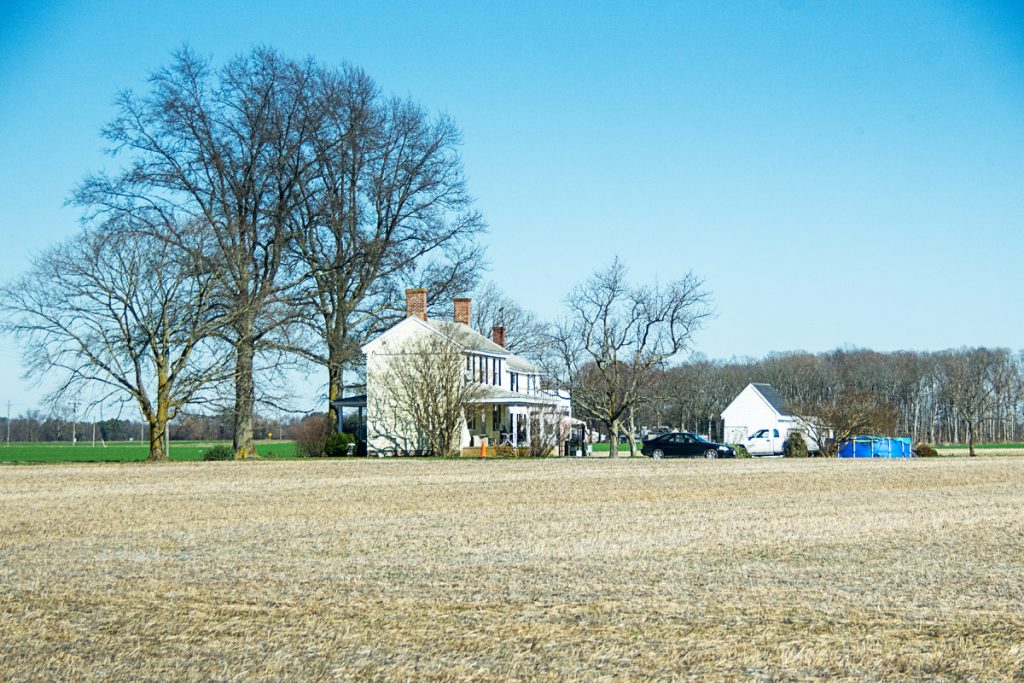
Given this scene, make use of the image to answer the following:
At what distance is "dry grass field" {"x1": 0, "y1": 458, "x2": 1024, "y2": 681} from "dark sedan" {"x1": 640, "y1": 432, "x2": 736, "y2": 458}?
29.1m

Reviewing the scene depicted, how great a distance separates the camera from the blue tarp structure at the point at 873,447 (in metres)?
55.8

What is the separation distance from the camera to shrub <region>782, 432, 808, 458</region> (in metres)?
56.4

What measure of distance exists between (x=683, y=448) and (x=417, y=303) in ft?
44.0

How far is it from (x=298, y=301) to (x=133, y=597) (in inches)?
1407

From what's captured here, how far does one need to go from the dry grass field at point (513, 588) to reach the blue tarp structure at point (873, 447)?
33.4 meters

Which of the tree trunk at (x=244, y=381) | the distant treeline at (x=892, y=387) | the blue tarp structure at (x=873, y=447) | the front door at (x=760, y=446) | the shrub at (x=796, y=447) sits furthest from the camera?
the distant treeline at (x=892, y=387)

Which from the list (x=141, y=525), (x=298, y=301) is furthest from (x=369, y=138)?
(x=141, y=525)

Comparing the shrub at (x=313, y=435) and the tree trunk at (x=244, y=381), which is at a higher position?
the tree trunk at (x=244, y=381)

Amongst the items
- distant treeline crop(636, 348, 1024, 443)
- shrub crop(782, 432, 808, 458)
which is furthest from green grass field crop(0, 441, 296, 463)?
distant treeline crop(636, 348, 1024, 443)

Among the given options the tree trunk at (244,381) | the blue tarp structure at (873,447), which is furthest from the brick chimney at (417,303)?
the blue tarp structure at (873,447)

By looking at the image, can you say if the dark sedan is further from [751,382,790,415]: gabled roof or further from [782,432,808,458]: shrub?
[751,382,790,415]: gabled roof

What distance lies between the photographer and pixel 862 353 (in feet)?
471

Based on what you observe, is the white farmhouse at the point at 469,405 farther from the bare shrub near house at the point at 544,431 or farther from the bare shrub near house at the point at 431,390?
the bare shrub near house at the point at 431,390

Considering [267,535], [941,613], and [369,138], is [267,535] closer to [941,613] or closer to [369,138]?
[941,613]
